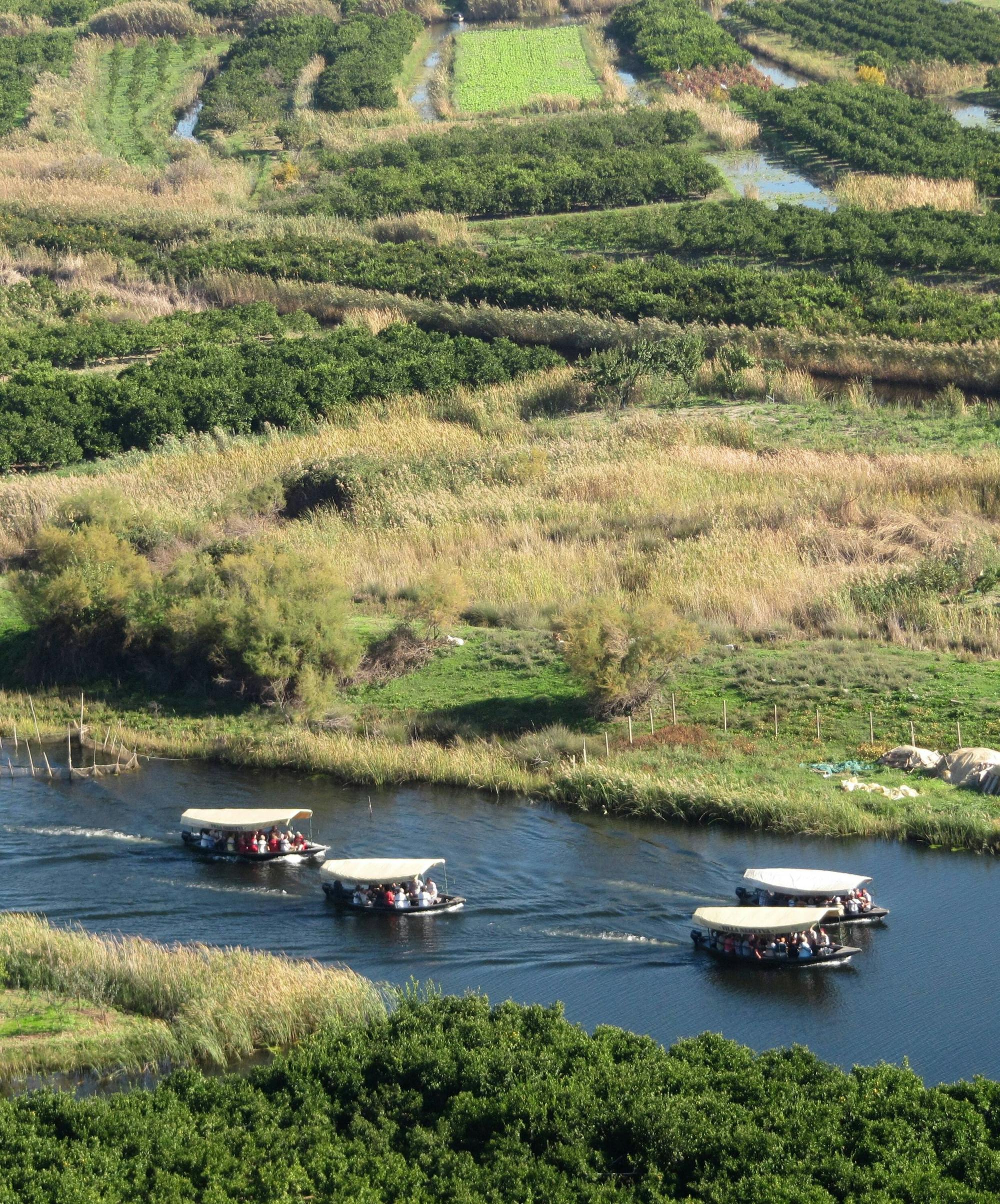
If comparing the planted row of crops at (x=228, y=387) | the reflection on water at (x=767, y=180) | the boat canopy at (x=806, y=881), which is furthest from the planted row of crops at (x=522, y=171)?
the boat canopy at (x=806, y=881)

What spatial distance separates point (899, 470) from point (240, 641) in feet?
85.0

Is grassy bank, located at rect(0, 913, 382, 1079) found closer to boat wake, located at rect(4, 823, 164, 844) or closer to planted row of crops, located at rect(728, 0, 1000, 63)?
boat wake, located at rect(4, 823, 164, 844)

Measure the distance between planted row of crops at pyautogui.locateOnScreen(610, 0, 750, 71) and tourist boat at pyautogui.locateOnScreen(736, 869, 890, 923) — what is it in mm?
102821

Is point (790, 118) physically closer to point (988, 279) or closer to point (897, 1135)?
point (988, 279)

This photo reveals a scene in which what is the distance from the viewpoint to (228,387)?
74.1 metres

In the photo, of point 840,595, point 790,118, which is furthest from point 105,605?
point 790,118

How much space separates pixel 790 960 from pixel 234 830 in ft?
46.5

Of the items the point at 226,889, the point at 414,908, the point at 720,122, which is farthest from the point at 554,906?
the point at 720,122

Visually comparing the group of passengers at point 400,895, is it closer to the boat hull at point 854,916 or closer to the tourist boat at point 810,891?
the tourist boat at point 810,891

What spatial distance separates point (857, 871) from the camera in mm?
39000

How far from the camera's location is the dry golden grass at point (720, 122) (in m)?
113

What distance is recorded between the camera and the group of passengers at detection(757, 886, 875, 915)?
119 ft

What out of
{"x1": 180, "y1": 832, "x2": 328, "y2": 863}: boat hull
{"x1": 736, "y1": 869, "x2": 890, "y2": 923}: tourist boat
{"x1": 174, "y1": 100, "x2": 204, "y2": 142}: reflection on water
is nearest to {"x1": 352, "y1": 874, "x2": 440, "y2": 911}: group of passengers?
{"x1": 180, "y1": 832, "x2": 328, "y2": 863}: boat hull

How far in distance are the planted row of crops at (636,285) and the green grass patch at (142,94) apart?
28239 mm
